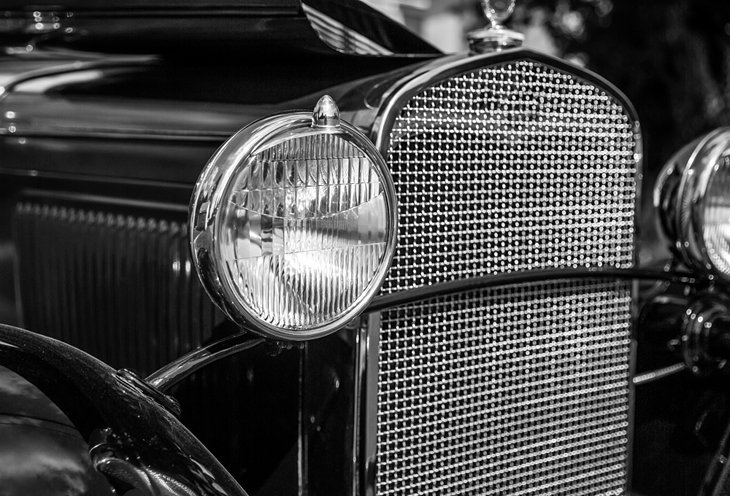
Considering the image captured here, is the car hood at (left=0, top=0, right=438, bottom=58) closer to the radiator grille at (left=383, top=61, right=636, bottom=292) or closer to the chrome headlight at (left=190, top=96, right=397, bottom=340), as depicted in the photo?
the radiator grille at (left=383, top=61, right=636, bottom=292)

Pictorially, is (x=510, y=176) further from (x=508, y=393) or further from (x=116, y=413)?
(x=116, y=413)

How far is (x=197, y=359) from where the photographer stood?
0.94 m

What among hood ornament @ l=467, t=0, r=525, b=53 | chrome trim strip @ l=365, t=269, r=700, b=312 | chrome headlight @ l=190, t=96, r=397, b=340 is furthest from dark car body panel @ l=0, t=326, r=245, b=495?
hood ornament @ l=467, t=0, r=525, b=53

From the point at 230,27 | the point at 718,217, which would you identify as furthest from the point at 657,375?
the point at 230,27

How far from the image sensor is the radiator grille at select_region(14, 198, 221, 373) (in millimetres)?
1308

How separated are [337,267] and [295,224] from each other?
0.22 feet

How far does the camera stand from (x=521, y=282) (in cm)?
121

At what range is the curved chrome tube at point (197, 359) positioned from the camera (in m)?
0.92

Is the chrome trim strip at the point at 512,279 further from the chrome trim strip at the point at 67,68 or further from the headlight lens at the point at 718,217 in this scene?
the chrome trim strip at the point at 67,68

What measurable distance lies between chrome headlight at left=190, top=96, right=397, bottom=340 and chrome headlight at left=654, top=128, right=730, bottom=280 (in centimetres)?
67

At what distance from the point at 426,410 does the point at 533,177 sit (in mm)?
378

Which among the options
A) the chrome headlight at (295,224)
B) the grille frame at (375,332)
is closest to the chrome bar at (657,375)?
the grille frame at (375,332)

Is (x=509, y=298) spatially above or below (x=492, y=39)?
below

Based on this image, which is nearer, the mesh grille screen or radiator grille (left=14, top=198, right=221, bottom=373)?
the mesh grille screen
